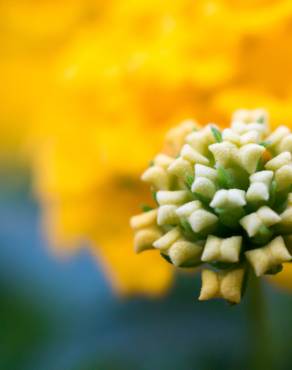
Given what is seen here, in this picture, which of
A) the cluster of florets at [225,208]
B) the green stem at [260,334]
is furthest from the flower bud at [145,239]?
the green stem at [260,334]

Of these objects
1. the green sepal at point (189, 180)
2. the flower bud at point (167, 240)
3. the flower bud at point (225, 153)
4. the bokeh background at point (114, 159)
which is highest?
the bokeh background at point (114, 159)

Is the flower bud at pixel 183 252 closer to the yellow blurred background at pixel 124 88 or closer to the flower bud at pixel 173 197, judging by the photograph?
the flower bud at pixel 173 197

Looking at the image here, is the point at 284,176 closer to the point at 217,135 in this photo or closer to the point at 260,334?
the point at 217,135

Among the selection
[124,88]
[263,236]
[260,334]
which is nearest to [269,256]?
[263,236]

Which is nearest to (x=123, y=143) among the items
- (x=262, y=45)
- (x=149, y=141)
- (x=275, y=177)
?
(x=149, y=141)

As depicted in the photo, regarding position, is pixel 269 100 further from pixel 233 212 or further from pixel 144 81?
pixel 233 212

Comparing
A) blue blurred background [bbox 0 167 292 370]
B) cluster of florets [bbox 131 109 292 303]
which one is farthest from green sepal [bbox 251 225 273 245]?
blue blurred background [bbox 0 167 292 370]
